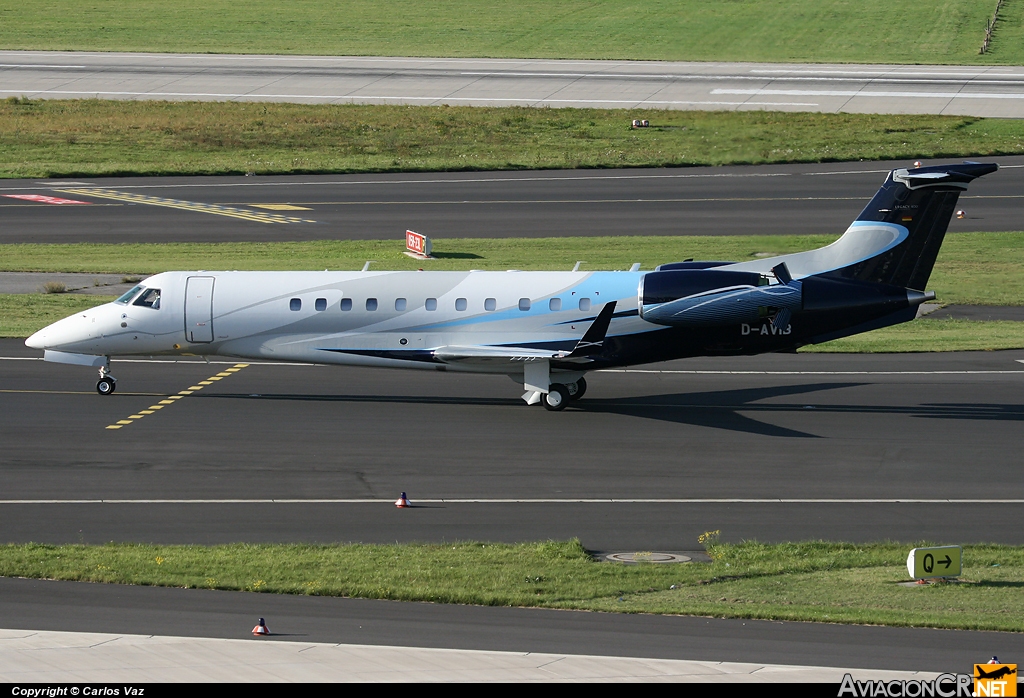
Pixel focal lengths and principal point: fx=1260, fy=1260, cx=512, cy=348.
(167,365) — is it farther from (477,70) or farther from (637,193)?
(477,70)

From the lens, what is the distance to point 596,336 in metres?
31.0

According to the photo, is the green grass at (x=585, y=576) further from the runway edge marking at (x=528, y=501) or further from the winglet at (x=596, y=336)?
the winglet at (x=596, y=336)

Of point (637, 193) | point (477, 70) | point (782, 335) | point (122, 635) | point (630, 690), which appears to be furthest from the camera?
point (477, 70)

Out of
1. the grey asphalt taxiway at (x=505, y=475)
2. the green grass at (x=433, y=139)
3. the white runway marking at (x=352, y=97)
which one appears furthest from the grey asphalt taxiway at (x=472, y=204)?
the grey asphalt taxiway at (x=505, y=475)

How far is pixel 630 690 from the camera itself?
14367 mm

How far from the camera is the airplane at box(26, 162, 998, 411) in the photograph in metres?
31.2

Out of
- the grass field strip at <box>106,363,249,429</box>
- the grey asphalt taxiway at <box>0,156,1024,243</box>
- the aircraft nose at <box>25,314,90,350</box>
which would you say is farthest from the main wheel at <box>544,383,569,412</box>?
the grey asphalt taxiway at <box>0,156,1024,243</box>

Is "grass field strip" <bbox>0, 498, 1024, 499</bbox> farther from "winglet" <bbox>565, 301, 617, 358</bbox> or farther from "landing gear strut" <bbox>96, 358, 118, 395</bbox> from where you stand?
"landing gear strut" <bbox>96, 358, 118, 395</bbox>

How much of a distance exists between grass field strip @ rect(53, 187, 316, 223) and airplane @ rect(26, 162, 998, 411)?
2554cm

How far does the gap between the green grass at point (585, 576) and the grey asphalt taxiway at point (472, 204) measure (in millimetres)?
34440

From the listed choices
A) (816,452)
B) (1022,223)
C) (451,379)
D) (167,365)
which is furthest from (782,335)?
(1022,223)

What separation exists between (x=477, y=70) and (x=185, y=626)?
75614 mm

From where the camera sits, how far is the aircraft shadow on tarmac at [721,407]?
1232 inches

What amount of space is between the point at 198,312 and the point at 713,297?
1314 cm
